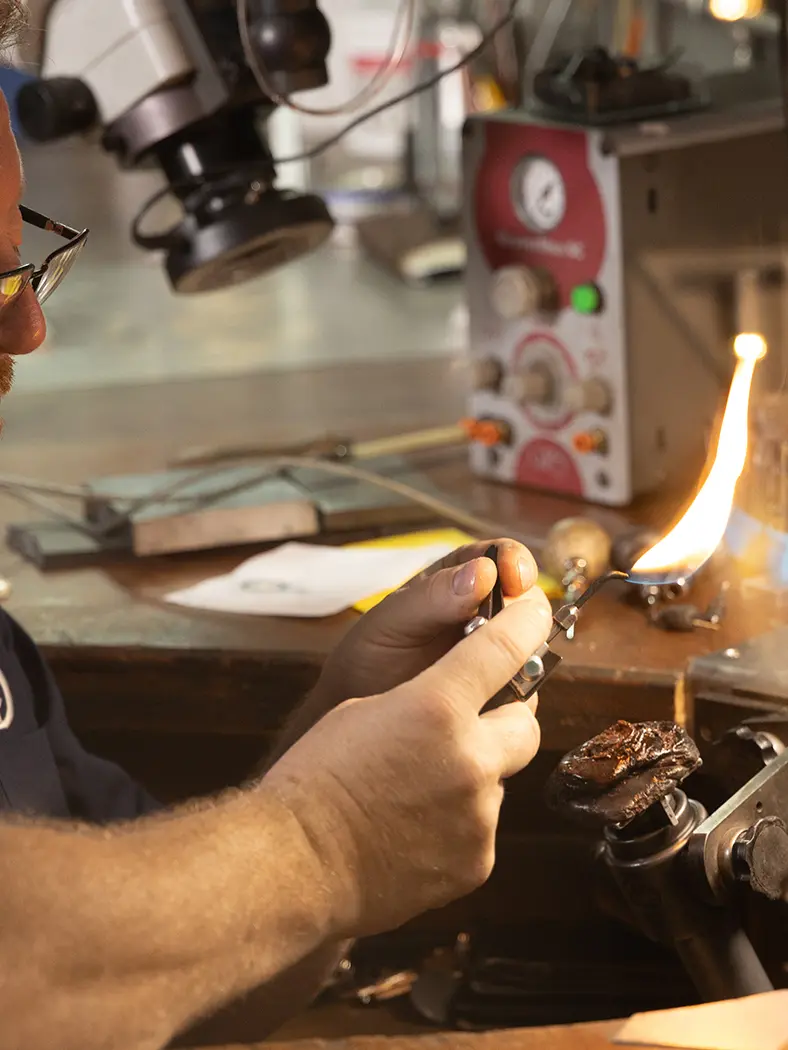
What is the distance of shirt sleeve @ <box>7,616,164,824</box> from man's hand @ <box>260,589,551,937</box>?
1.23ft

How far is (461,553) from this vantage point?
0.88 m

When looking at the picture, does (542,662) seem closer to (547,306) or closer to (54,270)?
(54,270)

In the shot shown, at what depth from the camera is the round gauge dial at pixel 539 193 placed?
4.46 ft

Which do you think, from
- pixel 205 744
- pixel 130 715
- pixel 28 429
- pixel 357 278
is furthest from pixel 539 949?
pixel 357 278

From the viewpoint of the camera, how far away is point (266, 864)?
0.65 meters

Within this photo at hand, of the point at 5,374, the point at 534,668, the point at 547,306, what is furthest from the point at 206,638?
the point at 547,306

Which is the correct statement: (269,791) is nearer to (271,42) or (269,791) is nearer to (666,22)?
(271,42)

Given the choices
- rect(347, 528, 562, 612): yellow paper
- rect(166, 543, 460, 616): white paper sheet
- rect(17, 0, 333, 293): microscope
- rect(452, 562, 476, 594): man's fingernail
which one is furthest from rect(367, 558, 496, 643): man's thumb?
rect(17, 0, 333, 293): microscope

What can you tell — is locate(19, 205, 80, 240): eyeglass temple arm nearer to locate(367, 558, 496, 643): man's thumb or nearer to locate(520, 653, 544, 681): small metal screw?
locate(367, 558, 496, 643): man's thumb

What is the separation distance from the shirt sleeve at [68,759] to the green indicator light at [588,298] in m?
0.63

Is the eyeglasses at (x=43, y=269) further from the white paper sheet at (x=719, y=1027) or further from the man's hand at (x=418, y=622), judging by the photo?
the white paper sheet at (x=719, y=1027)

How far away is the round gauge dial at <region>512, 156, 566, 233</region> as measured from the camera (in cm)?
136

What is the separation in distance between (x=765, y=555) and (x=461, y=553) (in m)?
0.34

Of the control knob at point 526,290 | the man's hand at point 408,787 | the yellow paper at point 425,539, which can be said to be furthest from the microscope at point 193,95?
the man's hand at point 408,787
